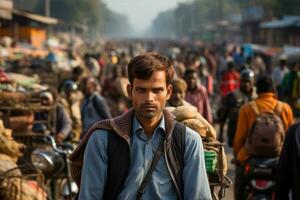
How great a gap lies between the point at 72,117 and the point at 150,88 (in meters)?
6.86

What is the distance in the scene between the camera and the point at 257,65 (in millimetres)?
Answer: 24156

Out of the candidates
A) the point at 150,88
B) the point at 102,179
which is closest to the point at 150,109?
the point at 150,88

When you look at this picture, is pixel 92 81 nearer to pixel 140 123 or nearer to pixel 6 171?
pixel 6 171

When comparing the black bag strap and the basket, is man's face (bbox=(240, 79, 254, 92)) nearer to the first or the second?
the basket

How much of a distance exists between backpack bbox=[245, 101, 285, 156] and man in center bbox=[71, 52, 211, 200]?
3.09 metres

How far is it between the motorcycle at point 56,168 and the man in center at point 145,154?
336 centimetres

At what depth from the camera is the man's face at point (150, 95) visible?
3.30 m

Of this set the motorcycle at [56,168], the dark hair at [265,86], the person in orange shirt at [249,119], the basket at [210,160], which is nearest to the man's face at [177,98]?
the person in orange shirt at [249,119]

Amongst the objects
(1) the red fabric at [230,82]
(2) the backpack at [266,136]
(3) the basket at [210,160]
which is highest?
(3) the basket at [210,160]

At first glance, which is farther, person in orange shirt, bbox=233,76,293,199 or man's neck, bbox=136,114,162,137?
person in orange shirt, bbox=233,76,293,199

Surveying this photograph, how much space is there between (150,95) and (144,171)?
313 millimetres

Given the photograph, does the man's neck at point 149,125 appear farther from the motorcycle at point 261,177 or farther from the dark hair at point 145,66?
the motorcycle at point 261,177

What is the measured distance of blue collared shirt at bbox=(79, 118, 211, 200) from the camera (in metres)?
3.30

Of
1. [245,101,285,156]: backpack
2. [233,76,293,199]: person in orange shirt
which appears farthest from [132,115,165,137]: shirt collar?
[233,76,293,199]: person in orange shirt
